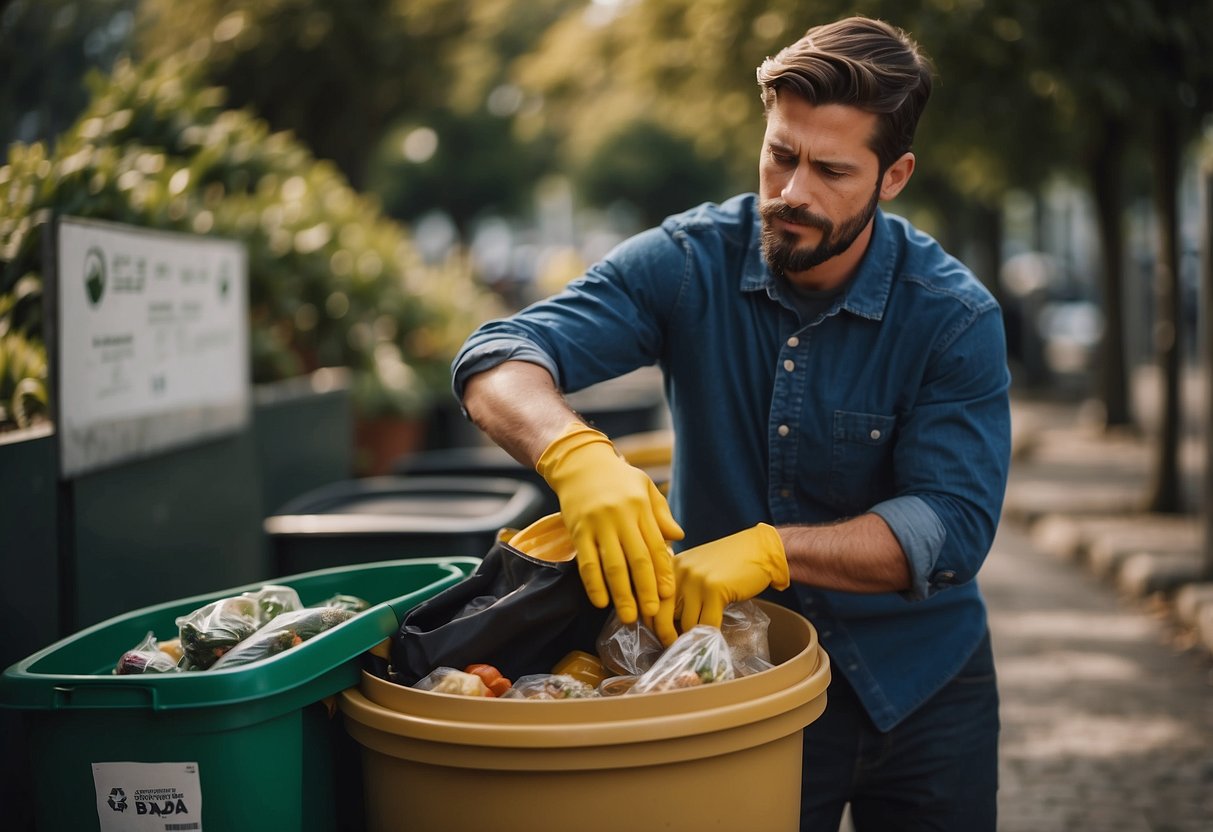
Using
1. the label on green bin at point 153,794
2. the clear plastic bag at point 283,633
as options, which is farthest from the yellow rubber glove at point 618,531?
the label on green bin at point 153,794

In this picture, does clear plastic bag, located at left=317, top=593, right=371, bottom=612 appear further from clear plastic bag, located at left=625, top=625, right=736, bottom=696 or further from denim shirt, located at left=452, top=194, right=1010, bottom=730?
clear plastic bag, located at left=625, top=625, right=736, bottom=696

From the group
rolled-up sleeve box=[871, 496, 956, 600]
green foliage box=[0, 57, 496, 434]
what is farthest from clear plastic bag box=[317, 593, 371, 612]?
green foliage box=[0, 57, 496, 434]

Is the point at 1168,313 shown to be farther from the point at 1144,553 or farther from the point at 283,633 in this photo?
the point at 283,633

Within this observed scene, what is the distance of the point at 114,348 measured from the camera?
11.2 ft

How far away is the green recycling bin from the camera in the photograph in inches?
67.9

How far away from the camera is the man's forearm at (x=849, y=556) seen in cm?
209

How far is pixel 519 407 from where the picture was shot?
213 centimetres

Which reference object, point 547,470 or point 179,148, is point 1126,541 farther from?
point 547,470

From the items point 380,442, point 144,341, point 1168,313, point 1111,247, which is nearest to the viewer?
point 144,341

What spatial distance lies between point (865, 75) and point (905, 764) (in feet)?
4.41

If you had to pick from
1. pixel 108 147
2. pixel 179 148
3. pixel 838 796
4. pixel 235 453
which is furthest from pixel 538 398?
pixel 179 148

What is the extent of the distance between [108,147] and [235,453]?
152cm

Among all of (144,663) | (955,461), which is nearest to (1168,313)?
(955,461)

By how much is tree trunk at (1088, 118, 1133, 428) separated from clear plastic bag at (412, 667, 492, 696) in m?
10.7
